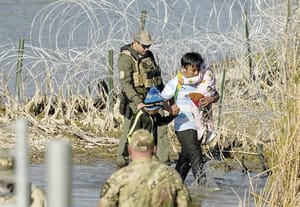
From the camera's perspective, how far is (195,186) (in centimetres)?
1145

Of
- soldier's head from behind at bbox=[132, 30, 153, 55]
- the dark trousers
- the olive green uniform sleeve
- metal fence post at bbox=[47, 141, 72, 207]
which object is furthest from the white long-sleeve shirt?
metal fence post at bbox=[47, 141, 72, 207]

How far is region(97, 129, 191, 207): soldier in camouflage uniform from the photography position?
23.1 feet

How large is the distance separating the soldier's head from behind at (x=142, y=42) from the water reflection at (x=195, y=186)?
1.43 m

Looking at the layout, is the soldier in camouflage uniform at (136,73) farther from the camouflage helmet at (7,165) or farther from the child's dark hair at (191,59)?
the camouflage helmet at (7,165)

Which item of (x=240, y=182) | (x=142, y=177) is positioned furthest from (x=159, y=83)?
(x=142, y=177)

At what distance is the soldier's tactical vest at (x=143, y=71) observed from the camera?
36.9 ft

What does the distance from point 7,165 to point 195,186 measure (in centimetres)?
668

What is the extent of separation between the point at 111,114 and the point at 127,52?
2910 mm

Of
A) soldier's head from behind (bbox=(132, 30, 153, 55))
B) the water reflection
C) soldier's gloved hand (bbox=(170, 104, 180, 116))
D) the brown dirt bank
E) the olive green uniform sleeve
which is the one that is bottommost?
A: the water reflection

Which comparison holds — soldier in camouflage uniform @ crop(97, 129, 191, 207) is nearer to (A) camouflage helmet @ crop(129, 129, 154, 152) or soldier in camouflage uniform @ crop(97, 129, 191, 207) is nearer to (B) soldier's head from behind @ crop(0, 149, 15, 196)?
(A) camouflage helmet @ crop(129, 129, 154, 152)

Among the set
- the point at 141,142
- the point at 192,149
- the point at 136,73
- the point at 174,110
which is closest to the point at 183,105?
the point at 174,110

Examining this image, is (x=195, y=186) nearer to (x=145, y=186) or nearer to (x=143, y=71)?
(x=143, y=71)

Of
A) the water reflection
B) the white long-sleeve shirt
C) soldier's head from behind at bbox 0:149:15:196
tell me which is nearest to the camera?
soldier's head from behind at bbox 0:149:15:196

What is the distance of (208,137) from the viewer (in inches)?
472
